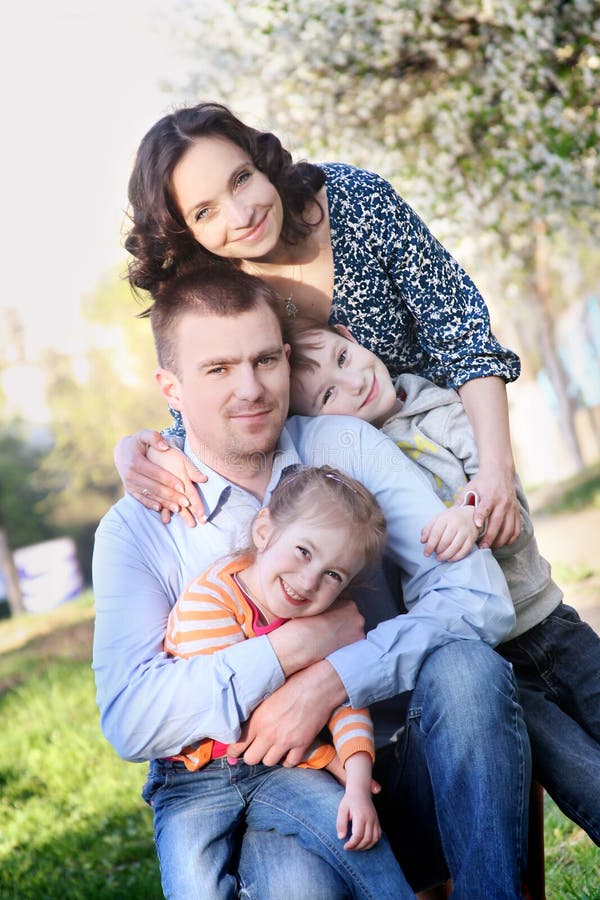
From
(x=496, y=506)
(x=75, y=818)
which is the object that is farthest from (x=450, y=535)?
(x=75, y=818)

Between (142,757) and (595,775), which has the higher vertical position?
(142,757)

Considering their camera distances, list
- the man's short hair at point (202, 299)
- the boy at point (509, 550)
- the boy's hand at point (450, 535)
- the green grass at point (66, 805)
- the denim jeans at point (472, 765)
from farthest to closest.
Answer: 1. the green grass at point (66, 805)
2. the man's short hair at point (202, 299)
3. the boy at point (509, 550)
4. the boy's hand at point (450, 535)
5. the denim jeans at point (472, 765)

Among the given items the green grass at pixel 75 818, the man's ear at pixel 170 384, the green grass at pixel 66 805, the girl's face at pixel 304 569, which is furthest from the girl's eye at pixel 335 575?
the green grass at pixel 66 805

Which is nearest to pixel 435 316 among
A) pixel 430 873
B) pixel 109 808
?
pixel 430 873

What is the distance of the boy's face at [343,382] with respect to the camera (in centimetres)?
289

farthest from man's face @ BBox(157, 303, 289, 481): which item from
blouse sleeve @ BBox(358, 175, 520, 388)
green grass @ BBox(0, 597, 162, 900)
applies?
green grass @ BBox(0, 597, 162, 900)

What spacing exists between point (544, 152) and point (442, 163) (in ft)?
3.40

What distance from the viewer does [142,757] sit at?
2436 millimetres

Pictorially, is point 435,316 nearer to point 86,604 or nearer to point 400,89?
point 400,89

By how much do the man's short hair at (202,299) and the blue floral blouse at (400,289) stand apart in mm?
309

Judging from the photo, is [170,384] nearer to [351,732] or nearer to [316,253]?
[316,253]

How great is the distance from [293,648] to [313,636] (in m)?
0.06

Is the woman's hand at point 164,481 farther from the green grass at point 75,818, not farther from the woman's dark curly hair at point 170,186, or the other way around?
the green grass at point 75,818

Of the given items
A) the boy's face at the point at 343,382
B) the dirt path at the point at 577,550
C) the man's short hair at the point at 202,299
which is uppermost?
the man's short hair at the point at 202,299
